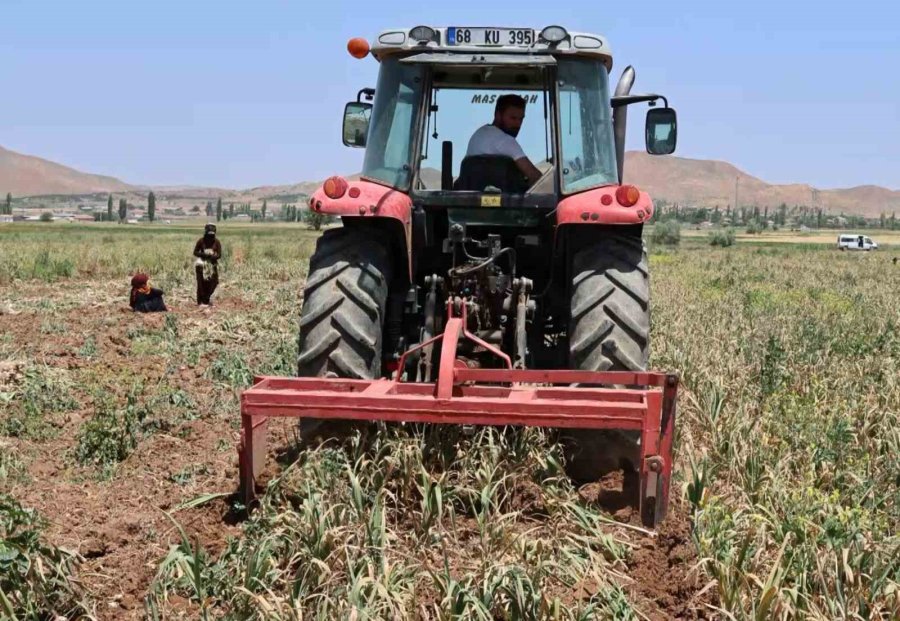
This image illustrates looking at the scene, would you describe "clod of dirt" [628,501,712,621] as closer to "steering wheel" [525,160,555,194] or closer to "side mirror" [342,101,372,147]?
"steering wheel" [525,160,555,194]

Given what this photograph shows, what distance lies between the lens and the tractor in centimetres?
455

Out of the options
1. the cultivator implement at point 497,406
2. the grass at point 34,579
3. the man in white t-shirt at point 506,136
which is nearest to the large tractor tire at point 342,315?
the cultivator implement at point 497,406

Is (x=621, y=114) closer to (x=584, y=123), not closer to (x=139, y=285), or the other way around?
(x=584, y=123)

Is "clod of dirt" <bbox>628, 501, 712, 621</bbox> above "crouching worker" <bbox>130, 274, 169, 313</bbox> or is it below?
below

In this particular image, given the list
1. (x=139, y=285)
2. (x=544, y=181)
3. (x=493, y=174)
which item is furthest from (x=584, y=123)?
(x=139, y=285)

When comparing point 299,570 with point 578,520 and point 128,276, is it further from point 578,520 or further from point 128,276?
point 128,276

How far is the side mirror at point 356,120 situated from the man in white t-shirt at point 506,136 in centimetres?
78

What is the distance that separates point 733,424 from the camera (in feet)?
17.8

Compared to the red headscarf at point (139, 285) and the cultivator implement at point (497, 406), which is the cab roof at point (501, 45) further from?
the red headscarf at point (139, 285)

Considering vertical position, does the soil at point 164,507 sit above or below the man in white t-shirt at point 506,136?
below

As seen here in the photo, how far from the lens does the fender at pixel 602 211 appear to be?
16.1 feet

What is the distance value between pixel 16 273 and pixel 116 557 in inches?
665

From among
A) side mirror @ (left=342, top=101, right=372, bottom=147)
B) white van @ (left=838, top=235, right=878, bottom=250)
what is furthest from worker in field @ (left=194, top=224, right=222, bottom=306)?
white van @ (left=838, top=235, right=878, bottom=250)

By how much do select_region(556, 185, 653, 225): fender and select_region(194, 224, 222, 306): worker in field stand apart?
917 cm
